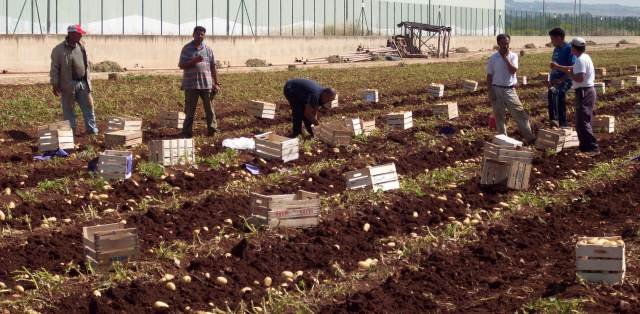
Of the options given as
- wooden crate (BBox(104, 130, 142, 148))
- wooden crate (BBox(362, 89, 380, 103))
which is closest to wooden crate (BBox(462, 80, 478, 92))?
wooden crate (BBox(362, 89, 380, 103))

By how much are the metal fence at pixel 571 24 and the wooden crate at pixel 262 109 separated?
77363 millimetres

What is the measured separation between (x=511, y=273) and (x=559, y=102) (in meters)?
8.85

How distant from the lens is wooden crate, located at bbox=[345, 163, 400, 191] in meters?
12.1

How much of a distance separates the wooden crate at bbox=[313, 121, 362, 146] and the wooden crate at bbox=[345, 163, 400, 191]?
3.59 metres

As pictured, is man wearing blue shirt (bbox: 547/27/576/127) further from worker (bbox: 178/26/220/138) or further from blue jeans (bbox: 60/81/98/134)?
blue jeans (bbox: 60/81/98/134)

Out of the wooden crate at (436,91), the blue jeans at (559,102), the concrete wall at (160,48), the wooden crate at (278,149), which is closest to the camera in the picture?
the wooden crate at (278,149)

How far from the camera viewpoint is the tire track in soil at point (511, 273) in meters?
7.89

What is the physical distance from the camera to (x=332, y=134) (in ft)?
52.0

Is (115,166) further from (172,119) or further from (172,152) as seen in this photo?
(172,119)

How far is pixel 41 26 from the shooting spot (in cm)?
3850

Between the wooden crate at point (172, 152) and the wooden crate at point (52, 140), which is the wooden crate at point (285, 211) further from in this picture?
the wooden crate at point (52, 140)

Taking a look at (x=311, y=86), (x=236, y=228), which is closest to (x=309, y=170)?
(x=311, y=86)

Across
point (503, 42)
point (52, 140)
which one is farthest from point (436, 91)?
point (52, 140)

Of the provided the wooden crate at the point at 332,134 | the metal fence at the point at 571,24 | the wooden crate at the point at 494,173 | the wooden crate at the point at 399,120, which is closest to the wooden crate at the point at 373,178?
the wooden crate at the point at 494,173
